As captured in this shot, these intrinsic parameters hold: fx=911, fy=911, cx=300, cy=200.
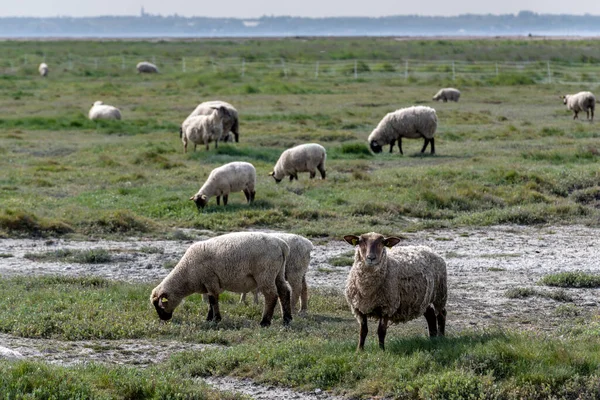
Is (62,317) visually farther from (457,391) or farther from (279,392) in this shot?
(457,391)

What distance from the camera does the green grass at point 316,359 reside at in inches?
331

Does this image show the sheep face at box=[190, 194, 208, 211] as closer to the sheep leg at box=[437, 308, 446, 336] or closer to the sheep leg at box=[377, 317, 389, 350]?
the sheep leg at box=[437, 308, 446, 336]

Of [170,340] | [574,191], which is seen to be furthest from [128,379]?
[574,191]

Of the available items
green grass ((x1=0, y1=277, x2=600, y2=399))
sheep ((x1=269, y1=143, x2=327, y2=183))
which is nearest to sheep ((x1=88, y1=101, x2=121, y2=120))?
sheep ((x1=269, y1=143, x2=327, y2=183))

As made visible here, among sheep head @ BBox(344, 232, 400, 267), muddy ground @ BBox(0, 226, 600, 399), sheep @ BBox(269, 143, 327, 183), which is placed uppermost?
sheep head @ BBox(344, 232, 400, 267)

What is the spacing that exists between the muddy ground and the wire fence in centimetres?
3657

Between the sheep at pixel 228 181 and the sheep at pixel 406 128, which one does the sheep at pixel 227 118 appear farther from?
the sheep at pixel 228 181

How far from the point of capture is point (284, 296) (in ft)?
37.9

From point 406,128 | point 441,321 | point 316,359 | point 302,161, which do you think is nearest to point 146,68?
point 406,128

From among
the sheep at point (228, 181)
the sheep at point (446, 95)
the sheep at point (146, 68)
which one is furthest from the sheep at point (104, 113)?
the sheep at point (146, 68)

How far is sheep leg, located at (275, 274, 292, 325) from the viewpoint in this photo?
11.5 m

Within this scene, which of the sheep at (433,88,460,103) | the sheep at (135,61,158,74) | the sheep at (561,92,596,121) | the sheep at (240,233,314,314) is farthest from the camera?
the sheep at (135,61,158,74)

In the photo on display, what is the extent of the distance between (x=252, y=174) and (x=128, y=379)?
11074 millimetres

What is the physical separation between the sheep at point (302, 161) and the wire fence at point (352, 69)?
31760 mm
